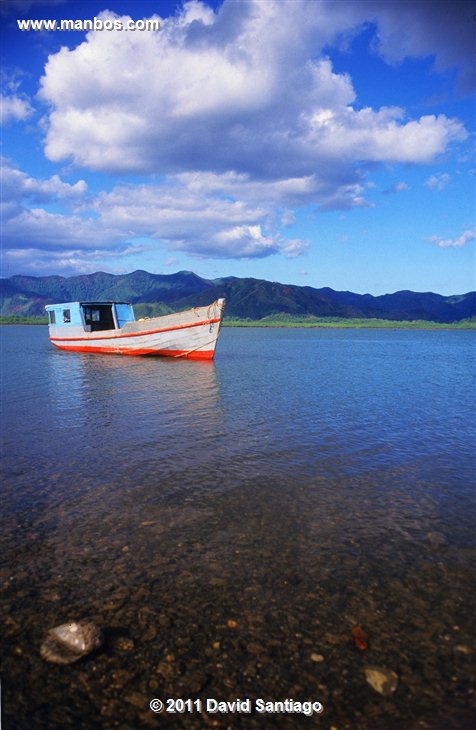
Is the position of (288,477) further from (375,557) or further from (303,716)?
(303,716)

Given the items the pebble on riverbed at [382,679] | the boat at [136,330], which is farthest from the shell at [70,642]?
the boat at [136,330]

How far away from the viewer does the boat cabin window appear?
41.6 metres

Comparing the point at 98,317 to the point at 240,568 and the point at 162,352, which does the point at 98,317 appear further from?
the point at 240,568

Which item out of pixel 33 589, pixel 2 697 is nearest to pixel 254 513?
pixel 33 589

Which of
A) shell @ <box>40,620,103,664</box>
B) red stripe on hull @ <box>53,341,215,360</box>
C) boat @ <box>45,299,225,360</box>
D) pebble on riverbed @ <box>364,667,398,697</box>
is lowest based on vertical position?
pebble on riverbed @ <box>364,667,398,697</box>

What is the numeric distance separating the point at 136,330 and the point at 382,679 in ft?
110

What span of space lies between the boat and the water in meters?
19.6

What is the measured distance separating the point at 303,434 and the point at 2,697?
423 inches

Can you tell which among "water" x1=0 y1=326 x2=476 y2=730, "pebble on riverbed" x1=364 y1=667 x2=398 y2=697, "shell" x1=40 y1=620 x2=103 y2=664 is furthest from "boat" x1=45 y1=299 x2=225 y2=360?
"pebble on riverbed" x1=364 y1=667 x2=398 y2=697

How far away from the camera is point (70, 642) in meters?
4.67

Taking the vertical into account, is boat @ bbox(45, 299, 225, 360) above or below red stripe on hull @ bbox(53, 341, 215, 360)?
above

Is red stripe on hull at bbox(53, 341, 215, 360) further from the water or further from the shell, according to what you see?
the shell

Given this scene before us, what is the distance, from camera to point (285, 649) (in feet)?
15.8

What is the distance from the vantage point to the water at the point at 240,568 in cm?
426
